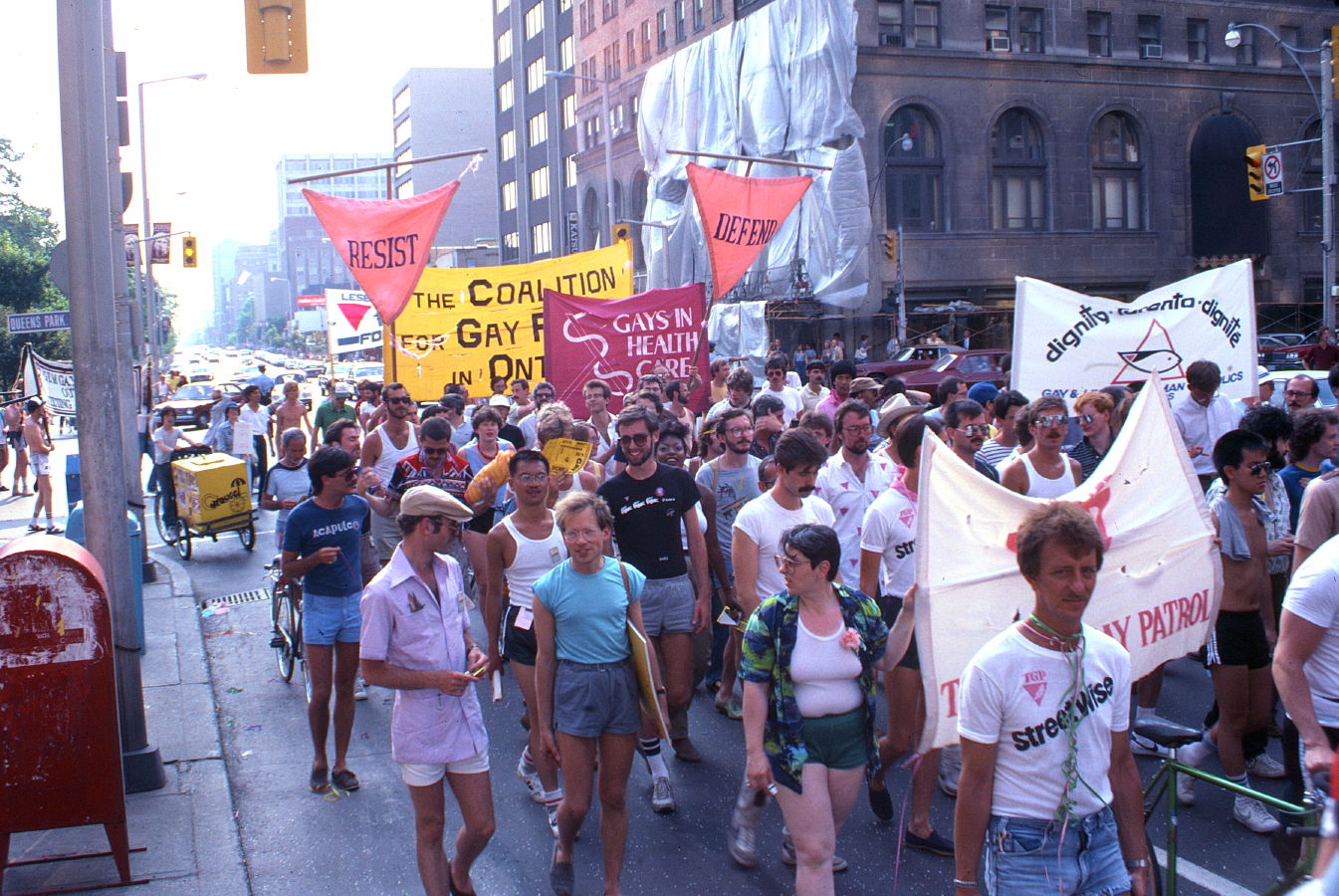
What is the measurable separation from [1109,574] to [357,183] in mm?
200087

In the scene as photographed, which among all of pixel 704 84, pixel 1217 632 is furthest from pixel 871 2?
pixel 1217 632

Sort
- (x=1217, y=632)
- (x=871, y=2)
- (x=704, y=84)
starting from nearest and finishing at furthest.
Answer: (x=1217, y=632) → (x=871, y=2) → (x=704, y=84)

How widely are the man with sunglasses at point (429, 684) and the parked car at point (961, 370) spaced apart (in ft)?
73.9

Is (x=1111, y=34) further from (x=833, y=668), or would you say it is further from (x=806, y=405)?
(x=833, y=668)

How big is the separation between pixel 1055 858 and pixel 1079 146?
141 ft

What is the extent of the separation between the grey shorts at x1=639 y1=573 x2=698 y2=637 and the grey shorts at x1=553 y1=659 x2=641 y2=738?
1.29 m

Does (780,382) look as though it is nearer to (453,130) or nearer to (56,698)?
(56,698)

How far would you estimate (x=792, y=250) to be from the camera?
42.4 meters

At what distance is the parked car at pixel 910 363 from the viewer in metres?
29.2

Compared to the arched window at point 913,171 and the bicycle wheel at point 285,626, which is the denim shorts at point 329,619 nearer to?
the bicycle wheel at point 285,626

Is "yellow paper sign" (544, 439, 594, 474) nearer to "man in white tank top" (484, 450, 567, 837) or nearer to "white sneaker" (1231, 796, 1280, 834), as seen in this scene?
"man in white tank top" (484, 450, 567, 837)

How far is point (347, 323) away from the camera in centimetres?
1847

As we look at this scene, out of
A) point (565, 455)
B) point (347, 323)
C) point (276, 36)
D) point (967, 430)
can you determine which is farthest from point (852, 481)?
point (347, 323)

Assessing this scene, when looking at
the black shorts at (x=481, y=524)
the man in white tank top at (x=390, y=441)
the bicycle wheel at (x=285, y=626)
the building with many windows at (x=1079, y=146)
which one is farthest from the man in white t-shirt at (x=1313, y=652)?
the building with many windows at (x=1079, y=146)
